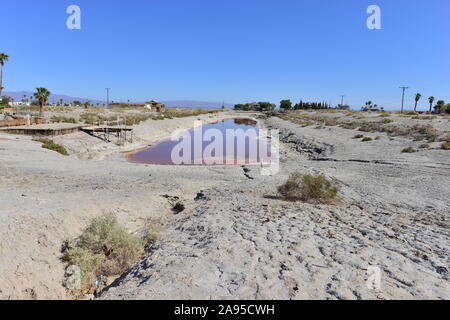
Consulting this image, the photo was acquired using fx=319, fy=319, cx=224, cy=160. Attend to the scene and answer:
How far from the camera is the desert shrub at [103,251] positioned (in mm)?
6368

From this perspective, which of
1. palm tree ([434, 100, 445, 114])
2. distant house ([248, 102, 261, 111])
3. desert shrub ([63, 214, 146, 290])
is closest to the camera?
desert shrub ([63, 214, 146, 290])

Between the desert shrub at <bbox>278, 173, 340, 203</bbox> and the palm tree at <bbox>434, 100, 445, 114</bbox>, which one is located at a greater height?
the palm tree at <bbox>434, 100, 445, 114</bbox>

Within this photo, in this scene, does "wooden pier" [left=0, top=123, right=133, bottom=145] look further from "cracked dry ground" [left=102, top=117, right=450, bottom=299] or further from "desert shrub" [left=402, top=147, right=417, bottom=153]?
"desert shrub" [left=402, top=147, right=417, bottom=153]

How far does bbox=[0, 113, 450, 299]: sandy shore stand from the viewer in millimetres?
5227

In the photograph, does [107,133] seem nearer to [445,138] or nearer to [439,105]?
[445,138]

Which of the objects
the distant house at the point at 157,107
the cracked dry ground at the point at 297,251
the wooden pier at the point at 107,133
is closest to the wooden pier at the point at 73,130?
the wooden pier at the point at 107,133

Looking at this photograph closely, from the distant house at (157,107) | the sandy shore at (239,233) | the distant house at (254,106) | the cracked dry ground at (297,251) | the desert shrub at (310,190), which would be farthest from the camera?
the distant house at (254,106)

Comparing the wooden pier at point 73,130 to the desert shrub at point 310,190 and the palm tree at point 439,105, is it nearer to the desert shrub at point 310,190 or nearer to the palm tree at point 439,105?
the desert shrub at point 310,190

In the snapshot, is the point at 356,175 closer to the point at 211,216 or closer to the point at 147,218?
the point at 211,216

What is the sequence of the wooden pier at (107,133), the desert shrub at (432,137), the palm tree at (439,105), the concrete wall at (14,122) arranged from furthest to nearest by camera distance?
1. the palm tree at (439,105)
2. the wooden pier at (107,133)
3. the concrete wall at (14,122)
4. the desert shrub at (432,137)

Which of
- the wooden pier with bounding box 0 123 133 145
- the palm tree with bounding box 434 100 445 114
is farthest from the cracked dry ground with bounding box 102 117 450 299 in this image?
the palm tree with bounding box 434 100 445 114

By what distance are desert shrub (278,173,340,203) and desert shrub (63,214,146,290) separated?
18.1 feet

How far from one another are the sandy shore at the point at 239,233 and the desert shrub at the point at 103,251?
1.38 ft

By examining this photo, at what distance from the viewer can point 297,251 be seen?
6.42 m
